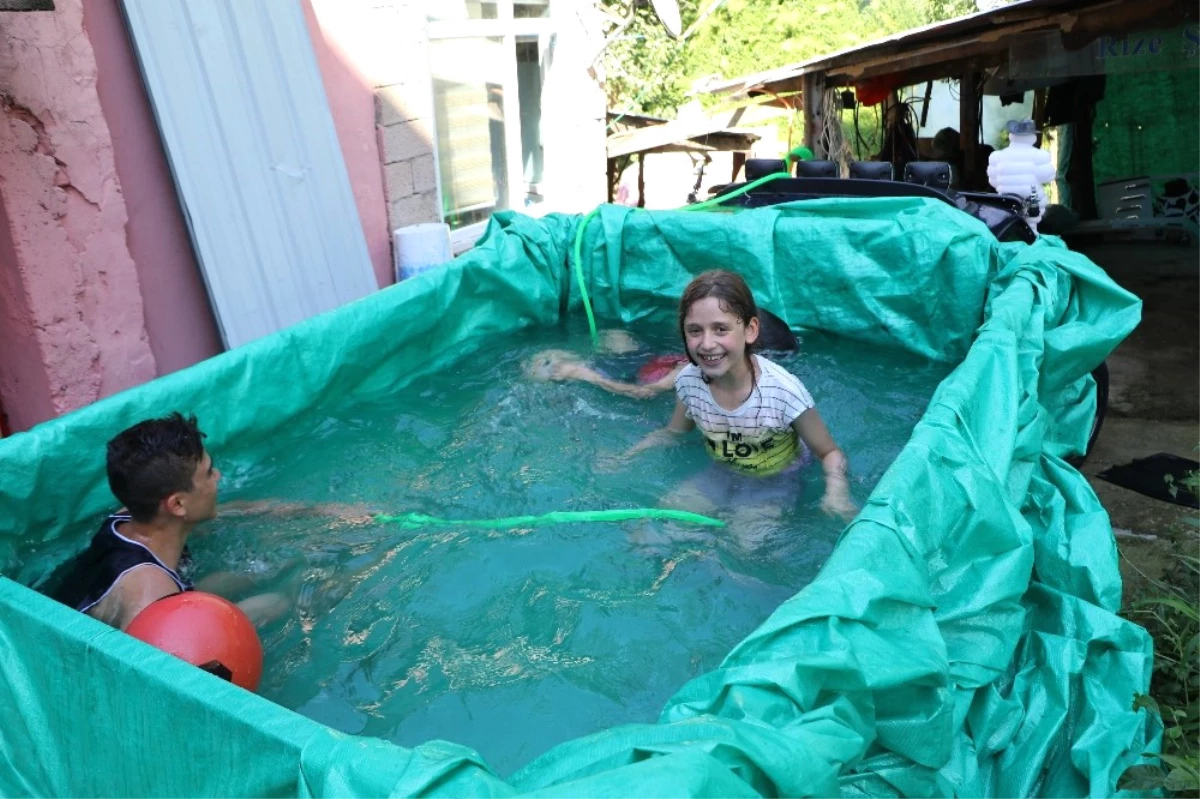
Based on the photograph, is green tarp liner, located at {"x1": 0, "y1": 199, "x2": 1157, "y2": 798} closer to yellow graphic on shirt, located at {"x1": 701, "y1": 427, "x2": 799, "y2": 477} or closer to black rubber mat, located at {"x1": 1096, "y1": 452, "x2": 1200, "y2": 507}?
black rubber mat, located at {"x1": 1096, "y1": 452, "x2": 1200, "y2": 507}

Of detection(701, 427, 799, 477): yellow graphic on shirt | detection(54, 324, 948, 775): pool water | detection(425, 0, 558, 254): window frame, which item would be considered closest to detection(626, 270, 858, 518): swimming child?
detection(701, 427, 799, 477): yellow graphic on shirt

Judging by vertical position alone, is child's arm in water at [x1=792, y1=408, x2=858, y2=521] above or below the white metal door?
below

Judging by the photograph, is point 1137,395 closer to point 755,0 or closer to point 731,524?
point 731,524

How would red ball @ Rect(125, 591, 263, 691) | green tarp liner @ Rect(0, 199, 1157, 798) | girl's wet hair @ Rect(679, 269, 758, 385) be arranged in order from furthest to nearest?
1. girl's wet hair @ Rect(679, 269, 758, 385)
2. red ball @ Rect(125, 591, 263, 691)
3. green tarp liner @ Rect(0, 199, 1157, 798)

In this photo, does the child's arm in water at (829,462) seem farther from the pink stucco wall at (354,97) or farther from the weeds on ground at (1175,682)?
the pink stucco wall at (354,97)

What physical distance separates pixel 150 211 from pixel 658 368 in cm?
222

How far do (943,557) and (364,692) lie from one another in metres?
1.49

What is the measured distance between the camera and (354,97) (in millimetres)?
5133

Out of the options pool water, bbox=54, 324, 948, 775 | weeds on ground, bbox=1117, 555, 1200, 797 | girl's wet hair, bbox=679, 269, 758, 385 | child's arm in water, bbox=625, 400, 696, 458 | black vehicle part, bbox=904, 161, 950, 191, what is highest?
black vehicle part, bbox=904, 161, 950, 191

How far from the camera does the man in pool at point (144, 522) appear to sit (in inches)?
101

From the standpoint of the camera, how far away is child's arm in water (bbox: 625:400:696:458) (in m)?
3.73

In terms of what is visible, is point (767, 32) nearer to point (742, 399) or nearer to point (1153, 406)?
point (1153, 406)

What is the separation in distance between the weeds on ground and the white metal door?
11.8ft

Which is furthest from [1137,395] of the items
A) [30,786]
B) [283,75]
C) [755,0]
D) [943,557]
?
[755,0]
